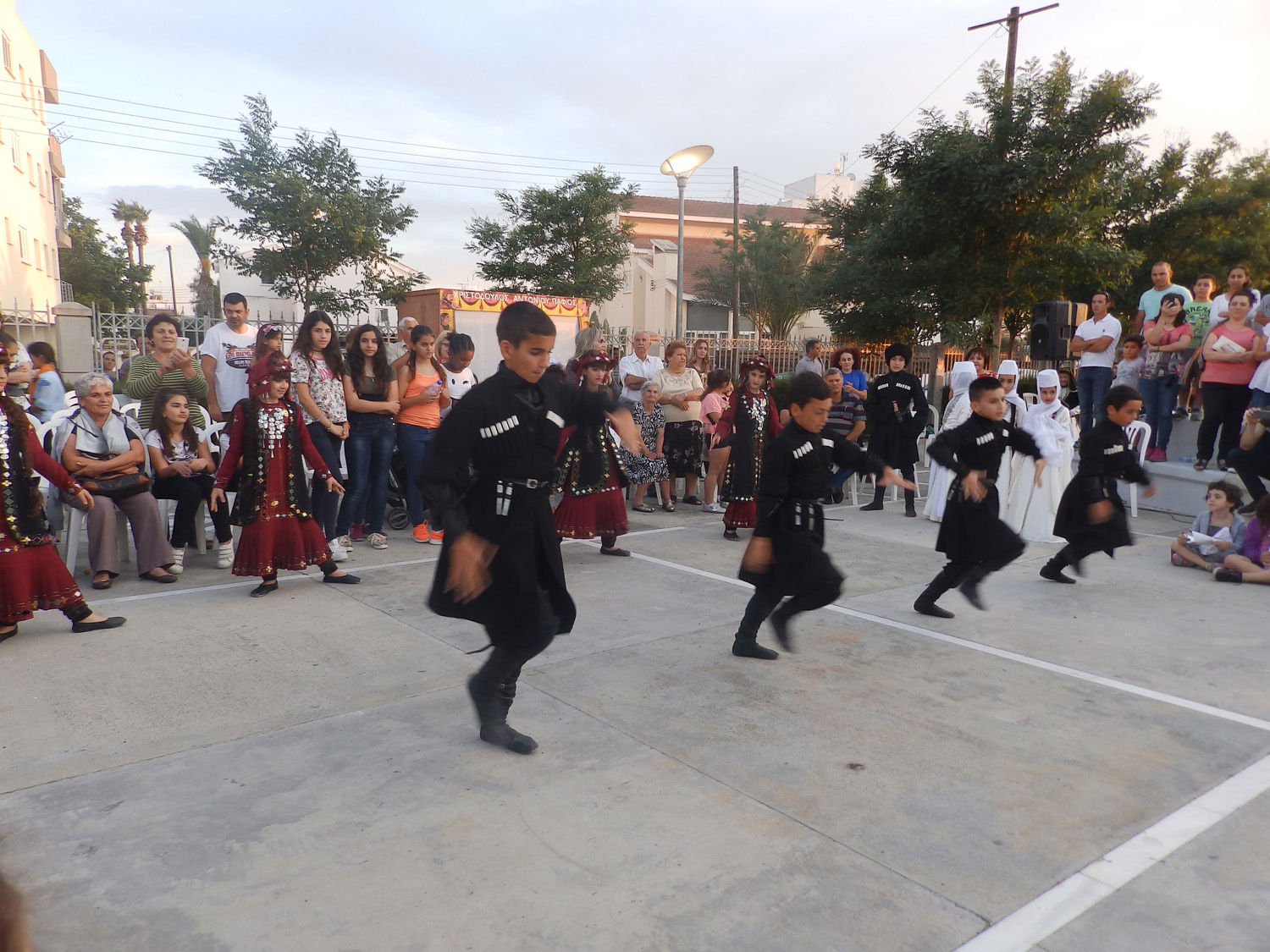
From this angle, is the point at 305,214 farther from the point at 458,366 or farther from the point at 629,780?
the point at 629,780

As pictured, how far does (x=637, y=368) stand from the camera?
10.1 meters

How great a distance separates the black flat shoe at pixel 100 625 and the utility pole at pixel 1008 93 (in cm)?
1535

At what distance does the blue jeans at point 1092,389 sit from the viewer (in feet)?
35.6

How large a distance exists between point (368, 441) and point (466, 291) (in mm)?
15656

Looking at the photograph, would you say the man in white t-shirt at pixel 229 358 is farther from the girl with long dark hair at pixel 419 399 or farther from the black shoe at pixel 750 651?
the black shoe at pixel 750 651

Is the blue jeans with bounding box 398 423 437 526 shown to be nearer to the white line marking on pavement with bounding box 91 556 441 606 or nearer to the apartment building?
the white line marking on pavement with bounding box 91 556 441 606

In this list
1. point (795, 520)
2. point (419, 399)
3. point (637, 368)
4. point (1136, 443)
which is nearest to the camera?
point (795, 520)

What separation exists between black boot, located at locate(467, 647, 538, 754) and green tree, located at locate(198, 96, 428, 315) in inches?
757

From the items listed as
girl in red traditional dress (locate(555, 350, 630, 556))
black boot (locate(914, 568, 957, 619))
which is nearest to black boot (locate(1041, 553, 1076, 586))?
black boot (locate(914, 568, 957, 619))

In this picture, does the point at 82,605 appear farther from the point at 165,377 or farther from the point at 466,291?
the point at 466,291

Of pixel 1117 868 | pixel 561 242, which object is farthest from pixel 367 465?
pixel 561 242

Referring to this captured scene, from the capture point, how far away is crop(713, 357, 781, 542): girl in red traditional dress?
328 inches

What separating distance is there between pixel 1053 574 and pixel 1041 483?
199 centimetres

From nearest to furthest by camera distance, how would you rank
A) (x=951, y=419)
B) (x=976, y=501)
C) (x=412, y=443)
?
(x=976, y=501) → (x=412, y=443) → (x=951, y=419)
